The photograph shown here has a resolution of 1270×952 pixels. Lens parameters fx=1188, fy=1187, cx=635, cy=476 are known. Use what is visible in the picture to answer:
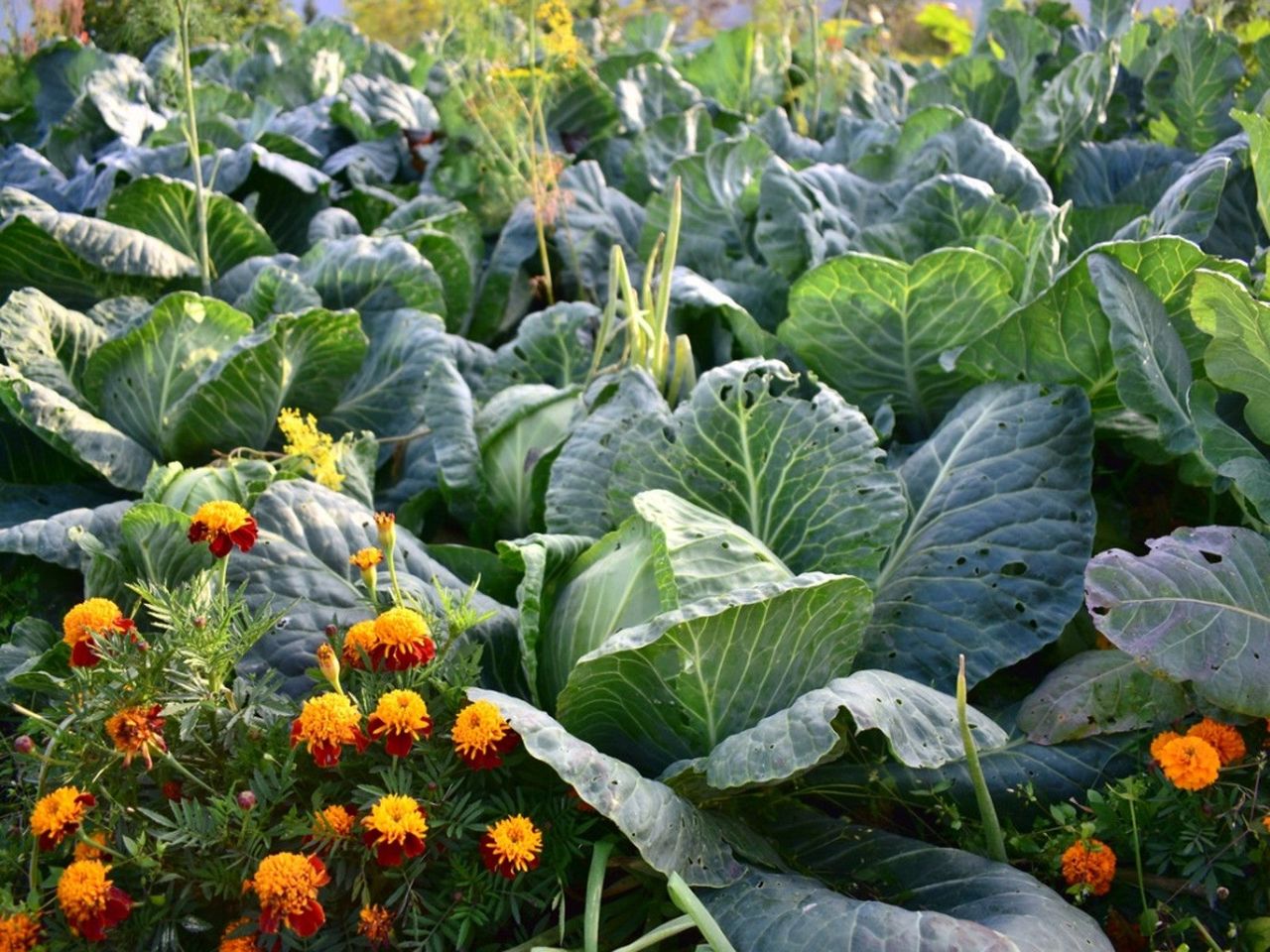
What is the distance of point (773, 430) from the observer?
259cm

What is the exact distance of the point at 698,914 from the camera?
185cm

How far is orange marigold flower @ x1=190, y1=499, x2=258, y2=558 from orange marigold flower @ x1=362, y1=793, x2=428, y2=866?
59 cm

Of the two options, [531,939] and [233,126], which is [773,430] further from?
[233,126]

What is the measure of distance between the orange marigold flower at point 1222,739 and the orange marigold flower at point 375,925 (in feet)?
4.62

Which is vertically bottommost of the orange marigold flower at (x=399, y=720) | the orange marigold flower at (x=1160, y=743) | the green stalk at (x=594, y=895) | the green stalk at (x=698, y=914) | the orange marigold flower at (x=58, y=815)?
the green stalk at (x=594, y=895)

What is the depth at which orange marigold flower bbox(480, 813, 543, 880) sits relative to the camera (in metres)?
1.87

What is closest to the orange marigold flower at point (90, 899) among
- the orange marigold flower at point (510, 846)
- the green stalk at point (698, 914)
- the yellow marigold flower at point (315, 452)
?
the orange marigold flower at point (510, 846)

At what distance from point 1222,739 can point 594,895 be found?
115 centimetres

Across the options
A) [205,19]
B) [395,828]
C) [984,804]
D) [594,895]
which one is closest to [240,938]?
[395,828]

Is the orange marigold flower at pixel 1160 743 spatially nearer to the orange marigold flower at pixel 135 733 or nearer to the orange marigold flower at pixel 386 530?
the orange marigold flower at pixel 386 530

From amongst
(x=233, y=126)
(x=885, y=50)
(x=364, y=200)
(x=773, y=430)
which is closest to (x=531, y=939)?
(x=773, y=430)

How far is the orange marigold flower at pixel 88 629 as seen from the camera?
6.57ft

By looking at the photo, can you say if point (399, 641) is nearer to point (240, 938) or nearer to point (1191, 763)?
point (240, 938)

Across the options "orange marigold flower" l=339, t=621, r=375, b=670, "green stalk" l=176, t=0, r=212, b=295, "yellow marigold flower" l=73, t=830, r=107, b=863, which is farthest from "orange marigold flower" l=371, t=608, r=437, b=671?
"green stalk" l=176, t=0, r=212, b=295
